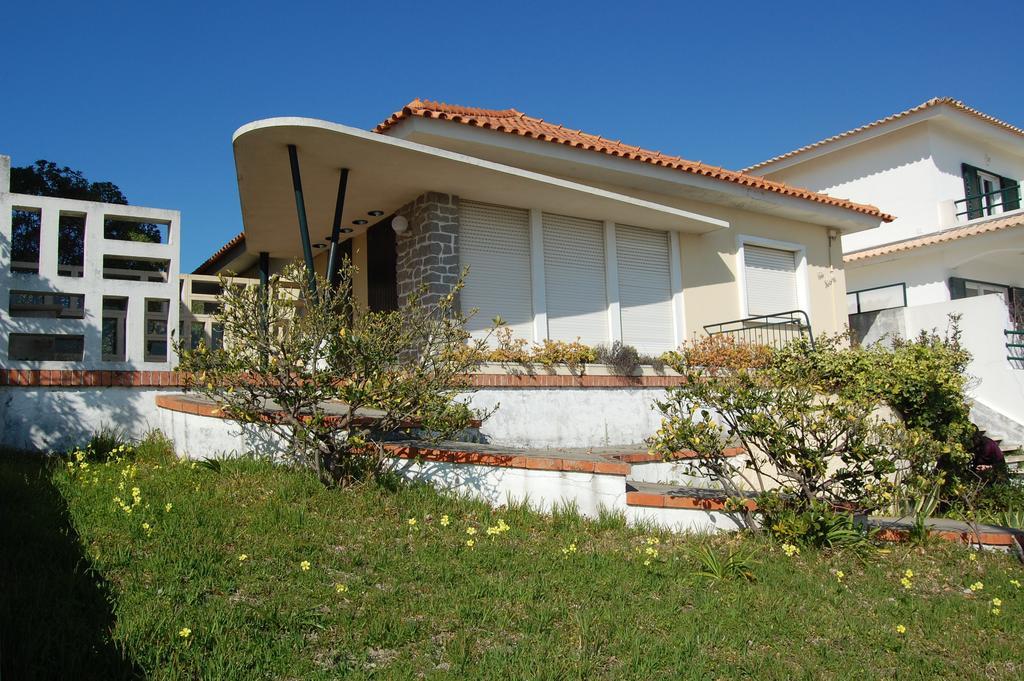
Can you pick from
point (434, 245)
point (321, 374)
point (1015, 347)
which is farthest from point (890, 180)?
point (321, 374)

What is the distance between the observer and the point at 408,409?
5.46m

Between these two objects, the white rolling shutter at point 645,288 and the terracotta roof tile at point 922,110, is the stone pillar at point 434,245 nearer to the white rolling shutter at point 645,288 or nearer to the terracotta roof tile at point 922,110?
the white rolling shutter at point 645,288

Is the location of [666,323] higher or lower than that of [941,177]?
lower

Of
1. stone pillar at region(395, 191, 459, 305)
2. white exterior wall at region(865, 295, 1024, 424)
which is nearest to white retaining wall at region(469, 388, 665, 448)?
stone pillar at region(395, 191, 459, 305)

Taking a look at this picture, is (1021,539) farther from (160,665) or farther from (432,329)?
(160,665)

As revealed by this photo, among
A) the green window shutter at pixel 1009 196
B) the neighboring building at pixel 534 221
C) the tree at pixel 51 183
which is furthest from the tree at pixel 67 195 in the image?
the green window shutter at pixel 1009 196

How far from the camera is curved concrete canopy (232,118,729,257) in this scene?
7320 millimetres

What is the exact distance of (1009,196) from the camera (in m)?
19.9

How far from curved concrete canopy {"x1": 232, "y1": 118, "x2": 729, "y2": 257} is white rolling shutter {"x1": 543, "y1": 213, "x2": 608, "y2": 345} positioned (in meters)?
0.27

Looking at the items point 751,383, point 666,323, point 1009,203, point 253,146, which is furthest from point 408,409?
point 1009,203

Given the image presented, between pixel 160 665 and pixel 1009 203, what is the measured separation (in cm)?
2228

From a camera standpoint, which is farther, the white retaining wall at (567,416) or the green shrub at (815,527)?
the white retaining wall at (567,416)

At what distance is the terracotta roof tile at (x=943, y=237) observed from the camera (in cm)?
1488

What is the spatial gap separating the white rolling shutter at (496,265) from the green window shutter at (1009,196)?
15.7 metres
